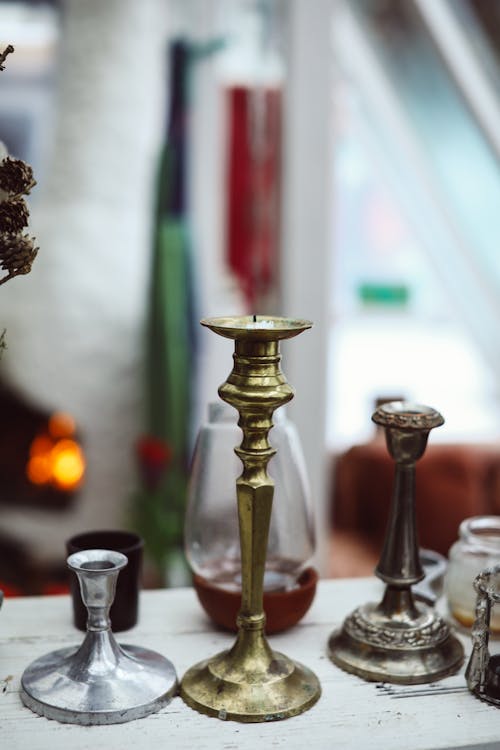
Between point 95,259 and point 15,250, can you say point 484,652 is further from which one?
point 95,259

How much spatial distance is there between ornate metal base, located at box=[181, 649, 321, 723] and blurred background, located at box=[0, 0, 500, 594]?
1.37 meters

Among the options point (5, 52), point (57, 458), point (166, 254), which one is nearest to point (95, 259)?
Answer: point (166, 254)

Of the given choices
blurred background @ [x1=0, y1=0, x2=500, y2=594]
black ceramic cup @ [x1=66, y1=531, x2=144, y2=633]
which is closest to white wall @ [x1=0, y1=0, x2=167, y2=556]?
blurred background @ [x1=0, y1=0, x2=500, y2=594]

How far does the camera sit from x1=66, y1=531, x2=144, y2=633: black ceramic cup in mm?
917

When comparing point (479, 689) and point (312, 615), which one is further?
point (312, 615)

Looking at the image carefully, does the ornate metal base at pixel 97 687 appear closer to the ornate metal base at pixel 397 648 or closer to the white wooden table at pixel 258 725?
the white wooden table at pixel 258 725

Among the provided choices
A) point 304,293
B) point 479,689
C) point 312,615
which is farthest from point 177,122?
point 479,689

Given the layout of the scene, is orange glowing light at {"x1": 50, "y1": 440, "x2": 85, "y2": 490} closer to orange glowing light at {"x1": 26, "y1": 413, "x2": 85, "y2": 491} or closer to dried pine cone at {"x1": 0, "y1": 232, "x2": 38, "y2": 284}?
orange glowing light at {"x1": 26, "y1": 413, "x2": 85, "y2": 491}

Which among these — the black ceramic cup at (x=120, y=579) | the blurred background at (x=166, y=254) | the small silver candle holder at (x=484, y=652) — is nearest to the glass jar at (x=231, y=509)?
the black ceramic cup at (x=120, y=579)

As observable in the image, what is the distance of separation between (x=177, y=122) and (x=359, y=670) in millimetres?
1800

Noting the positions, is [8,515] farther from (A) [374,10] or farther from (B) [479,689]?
(A) [374,10]

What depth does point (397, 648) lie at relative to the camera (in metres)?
0.86

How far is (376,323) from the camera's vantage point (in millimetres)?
5711

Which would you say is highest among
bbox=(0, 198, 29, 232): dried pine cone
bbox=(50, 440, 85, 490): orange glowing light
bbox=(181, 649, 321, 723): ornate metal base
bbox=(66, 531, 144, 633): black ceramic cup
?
bbox=(0, 198, 29, 232): dried pine cone
